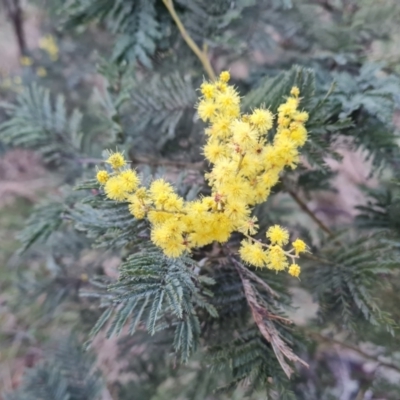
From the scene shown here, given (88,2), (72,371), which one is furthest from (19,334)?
(88,2)

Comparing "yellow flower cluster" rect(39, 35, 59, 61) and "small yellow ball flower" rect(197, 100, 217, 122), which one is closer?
"small yellow ball flower" rect(197, 100, 217, 122)

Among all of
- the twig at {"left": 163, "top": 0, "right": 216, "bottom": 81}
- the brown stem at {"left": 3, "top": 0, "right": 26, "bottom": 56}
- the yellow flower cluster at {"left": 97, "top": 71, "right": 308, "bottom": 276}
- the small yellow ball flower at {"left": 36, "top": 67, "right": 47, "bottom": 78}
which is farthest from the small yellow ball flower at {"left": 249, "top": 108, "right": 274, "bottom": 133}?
the brown stem at {"left": 3, "top": 0, "right": 26, "bottom": 56}

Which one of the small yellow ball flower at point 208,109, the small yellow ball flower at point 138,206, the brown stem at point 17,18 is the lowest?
the small yellow ball flower at point 138,206

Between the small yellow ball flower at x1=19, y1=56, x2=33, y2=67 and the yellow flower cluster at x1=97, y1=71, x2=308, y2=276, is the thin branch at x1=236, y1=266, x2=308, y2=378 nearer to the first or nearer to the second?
the yellow flower cluster at x1=97, y1=71, x2=308, y2=276

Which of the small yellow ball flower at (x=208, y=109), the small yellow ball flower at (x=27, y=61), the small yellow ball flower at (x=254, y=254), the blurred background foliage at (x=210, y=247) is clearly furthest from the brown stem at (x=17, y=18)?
the small yellow ball flower at (x=254, y=254)

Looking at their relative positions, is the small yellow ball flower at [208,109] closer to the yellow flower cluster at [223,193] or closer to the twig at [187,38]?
the yellow flower cluster at [223,193]

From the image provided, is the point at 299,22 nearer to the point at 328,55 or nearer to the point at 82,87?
the point at 328,55
